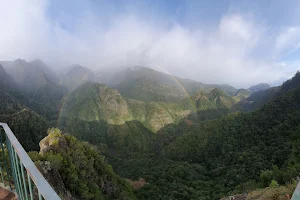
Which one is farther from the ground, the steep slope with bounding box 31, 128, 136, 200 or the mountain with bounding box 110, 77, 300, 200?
the steep slope with bounding box 31, 128, 136, 200

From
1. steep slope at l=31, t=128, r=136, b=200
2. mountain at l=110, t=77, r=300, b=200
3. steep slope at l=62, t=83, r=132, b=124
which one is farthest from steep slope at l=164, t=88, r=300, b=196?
steep slope at l=62, t=83, r=132, b=124

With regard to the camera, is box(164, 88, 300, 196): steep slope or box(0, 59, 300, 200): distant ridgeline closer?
box(0, 59, 300, 200): distant ridgeline

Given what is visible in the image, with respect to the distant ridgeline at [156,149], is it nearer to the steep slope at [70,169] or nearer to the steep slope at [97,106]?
the steep slope at [70,169]

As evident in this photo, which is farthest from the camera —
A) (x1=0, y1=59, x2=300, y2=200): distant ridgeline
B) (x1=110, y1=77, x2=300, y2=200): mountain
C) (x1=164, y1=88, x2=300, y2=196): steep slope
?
(x1=164, y1=88, x2=300, y2=196): steep slope

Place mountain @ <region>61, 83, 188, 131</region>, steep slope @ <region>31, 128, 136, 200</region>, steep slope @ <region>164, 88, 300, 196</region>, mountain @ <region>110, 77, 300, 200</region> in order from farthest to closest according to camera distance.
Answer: mountain @ <region>61, 83, 188, 131</region> < steep slope @ <region>164, 88, 300, 196</region> < mountain @ <region>110, 77, 300, 200</region> < steep slope @ <region>31, 128, 136, 200</region>

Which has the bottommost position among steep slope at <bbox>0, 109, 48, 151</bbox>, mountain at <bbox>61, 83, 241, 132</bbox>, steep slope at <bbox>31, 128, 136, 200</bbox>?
mountain at <bbox>61, 83, 241, 132</bbox>

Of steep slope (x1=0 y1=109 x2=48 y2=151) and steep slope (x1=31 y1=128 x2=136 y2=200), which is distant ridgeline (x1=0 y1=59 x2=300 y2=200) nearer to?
steep slope (x1=31 y1=128 x2=136 y2=200)

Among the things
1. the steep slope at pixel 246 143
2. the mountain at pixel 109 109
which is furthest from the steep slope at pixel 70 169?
the mountain at pixel 109 109

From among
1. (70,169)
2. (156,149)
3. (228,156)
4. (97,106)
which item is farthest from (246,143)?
(97,106)

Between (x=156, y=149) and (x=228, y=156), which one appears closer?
(x=228, y=156)

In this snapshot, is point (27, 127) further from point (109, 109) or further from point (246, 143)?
point (109, 109)
